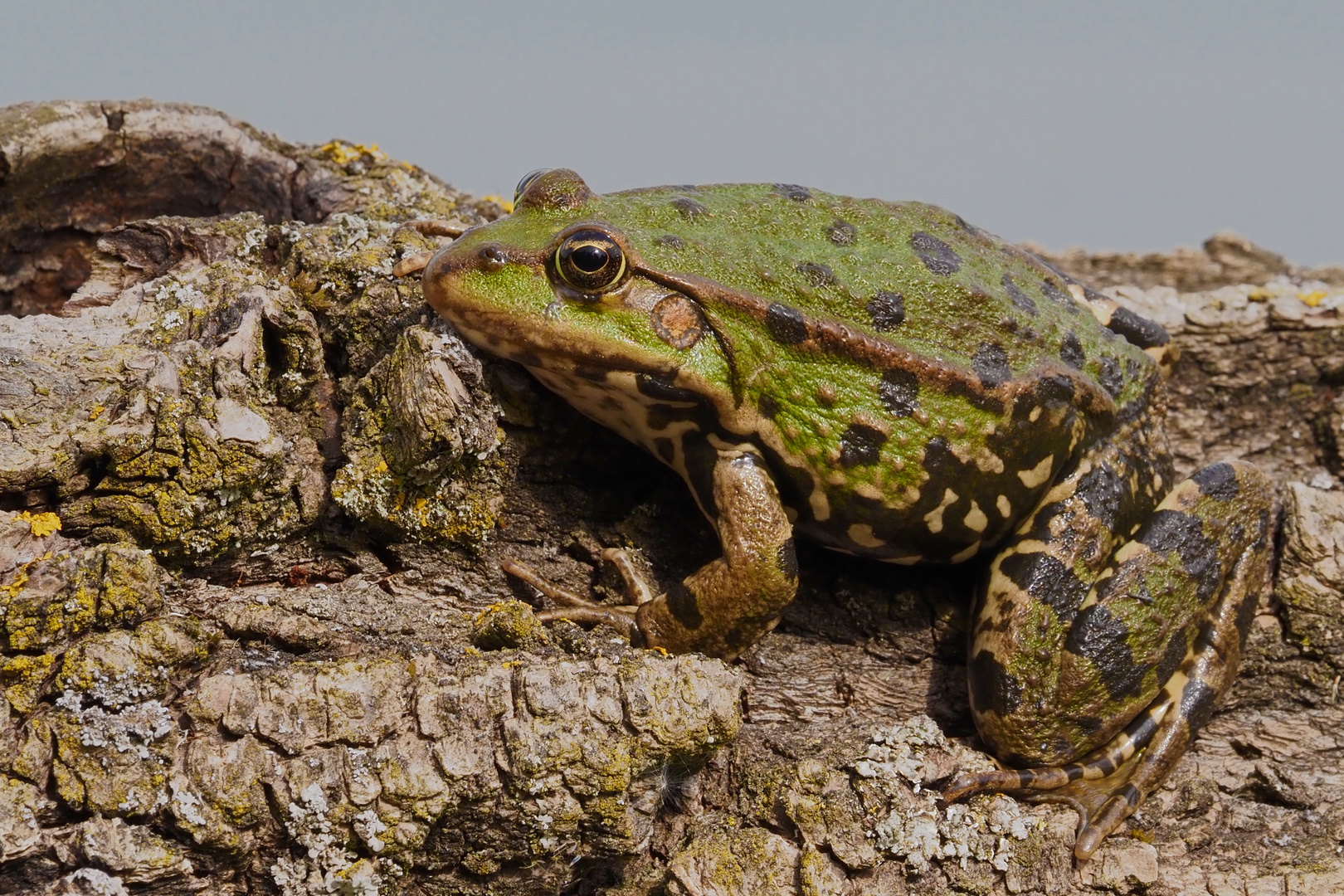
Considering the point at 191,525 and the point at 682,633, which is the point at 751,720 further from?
the point at 191,525

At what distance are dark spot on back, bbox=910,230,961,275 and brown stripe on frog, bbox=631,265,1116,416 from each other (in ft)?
1.51

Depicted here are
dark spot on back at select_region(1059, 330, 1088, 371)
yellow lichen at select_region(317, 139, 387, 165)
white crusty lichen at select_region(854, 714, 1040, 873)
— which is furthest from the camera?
yellow lichen at select_region(317, 139, 387, 165)

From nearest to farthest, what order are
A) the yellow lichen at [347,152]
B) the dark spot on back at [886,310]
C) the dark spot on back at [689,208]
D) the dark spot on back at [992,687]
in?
the dark spot on back at [992,687]
the dark spot on back at [886,310]
the dark spot on back at [689,208]
the yellow lichen at [347,152]

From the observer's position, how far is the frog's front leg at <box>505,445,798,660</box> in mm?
3869

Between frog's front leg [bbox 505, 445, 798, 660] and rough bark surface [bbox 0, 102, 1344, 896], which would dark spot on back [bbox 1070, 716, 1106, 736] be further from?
frog's front leg [bbox 505, 445, 798, 660]

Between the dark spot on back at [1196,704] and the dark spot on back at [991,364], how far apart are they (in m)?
1.50

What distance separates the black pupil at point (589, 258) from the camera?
3801mm

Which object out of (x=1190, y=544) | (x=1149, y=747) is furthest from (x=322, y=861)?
(x=1190, y=544)

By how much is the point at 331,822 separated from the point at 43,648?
103 cm

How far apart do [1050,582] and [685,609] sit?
149 centimetres

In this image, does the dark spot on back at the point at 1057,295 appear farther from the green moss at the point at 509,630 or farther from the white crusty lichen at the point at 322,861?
the white crusty lichen at the point at 322,861

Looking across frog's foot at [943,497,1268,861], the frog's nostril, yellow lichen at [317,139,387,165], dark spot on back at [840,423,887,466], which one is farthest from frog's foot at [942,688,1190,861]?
yellow lichen at [317,139,387,165]

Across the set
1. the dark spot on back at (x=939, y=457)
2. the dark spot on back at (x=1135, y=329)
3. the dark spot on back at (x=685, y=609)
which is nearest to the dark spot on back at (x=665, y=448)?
the dark spot on back at (x=685, y=609)

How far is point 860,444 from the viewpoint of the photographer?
157 inches
